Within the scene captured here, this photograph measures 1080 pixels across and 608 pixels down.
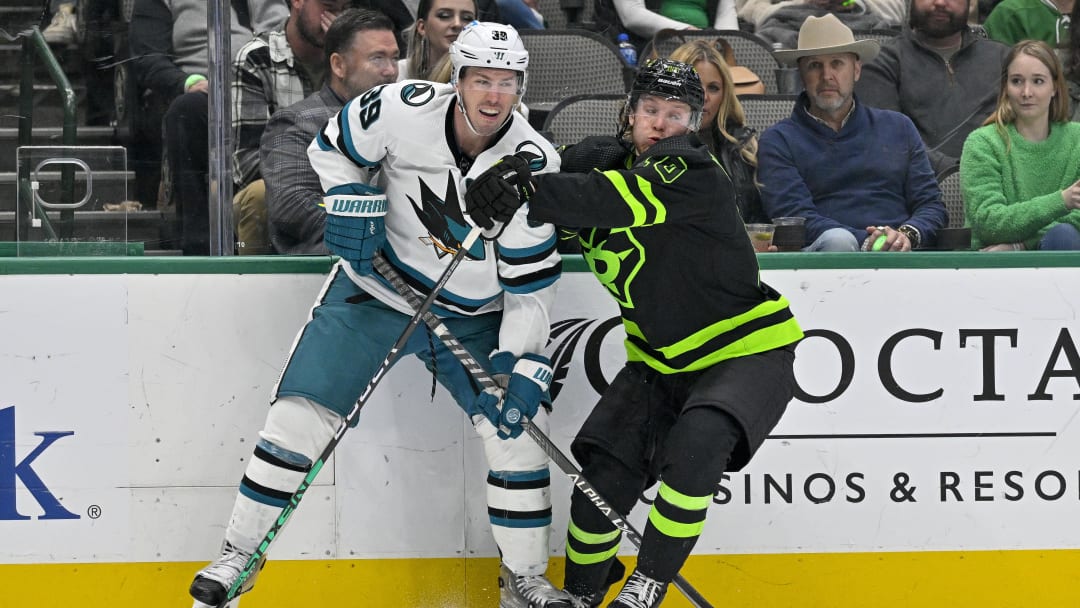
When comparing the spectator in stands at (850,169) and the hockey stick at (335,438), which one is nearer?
the hockey stick at (335,438)

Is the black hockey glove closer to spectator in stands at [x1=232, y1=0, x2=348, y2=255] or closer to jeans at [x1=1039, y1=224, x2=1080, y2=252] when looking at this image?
spectator in stands at [x1=232, y1=0, x2=348, y2=255]

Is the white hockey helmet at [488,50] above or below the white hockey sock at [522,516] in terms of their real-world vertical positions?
above

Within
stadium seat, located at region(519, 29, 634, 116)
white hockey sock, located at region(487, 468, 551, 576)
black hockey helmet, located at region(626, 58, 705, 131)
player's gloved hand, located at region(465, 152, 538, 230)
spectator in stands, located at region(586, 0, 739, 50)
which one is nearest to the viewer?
player's gloved hand, located at region(465, 152, 538, 230)

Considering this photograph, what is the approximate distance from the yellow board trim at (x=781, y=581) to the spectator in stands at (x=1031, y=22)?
1325mm

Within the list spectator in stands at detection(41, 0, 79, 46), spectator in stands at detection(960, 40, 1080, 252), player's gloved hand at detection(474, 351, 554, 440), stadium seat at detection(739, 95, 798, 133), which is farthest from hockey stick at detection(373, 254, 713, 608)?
spectator in stands at detection(960, 40, 1080, 252)

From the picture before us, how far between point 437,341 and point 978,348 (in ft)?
4.11

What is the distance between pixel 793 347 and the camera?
2.76 m

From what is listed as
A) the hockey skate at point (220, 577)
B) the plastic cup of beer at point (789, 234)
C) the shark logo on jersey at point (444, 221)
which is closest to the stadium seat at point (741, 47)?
the plastic cup of beer at point (789, 234)

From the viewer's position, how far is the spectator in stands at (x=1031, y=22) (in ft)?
11.2

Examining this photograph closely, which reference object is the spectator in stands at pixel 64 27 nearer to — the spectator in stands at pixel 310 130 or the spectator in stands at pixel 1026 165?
the spectator in stands at pixel 310 130

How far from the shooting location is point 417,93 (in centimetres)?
272

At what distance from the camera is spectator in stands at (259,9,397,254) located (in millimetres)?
2975

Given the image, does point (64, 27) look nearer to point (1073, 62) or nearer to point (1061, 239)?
point (1061, 239)

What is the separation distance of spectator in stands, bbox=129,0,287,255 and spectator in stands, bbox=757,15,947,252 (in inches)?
51.8
